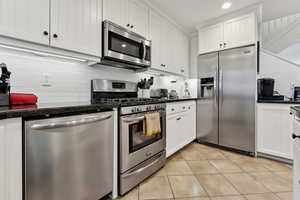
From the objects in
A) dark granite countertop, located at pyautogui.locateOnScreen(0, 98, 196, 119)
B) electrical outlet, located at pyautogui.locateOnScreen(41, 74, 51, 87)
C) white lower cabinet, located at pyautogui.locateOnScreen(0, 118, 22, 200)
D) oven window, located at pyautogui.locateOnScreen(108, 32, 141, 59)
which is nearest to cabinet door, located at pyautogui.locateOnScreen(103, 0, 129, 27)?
oven window, located at pyautogui.locateOnScreen(108, 32, 141, 59)

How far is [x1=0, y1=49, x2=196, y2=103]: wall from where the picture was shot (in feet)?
4.49

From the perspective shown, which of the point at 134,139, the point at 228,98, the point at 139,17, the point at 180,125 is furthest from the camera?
the point at 228,98

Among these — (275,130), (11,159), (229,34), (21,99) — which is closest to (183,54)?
(229,34)

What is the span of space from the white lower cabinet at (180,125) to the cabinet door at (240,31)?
1340 mm

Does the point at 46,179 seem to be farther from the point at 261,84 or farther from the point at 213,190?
the point at 261,84

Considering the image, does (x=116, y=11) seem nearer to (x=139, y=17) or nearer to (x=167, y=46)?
(x=139, y=17)

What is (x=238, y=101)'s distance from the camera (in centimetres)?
259

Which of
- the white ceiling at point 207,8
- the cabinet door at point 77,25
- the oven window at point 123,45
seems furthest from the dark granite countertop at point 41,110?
the white ceiling at point 207,8

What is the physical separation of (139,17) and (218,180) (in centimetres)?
245

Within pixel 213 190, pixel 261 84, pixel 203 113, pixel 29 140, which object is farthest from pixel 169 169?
pixel 261 84

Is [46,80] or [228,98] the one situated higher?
[46,80]

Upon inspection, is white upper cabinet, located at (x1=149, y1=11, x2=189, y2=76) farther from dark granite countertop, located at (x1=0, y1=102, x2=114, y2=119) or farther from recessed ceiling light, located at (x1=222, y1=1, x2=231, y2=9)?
dark granite countertop, located at (x1=0, y1=102, x2=114, y2=119)

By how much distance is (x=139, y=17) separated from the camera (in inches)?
84.7

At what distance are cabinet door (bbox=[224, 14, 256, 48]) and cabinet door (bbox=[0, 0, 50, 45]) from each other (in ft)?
9.17
